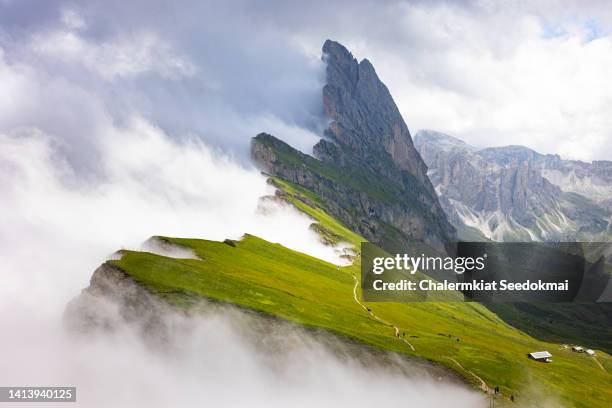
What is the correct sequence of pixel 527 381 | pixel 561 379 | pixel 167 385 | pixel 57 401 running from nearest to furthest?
1. pixel 57 401
2. pixel 167 385
3. pixel 527 381
4. pixel 561 379

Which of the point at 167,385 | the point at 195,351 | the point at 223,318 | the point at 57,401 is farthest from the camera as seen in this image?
the point at 223,318

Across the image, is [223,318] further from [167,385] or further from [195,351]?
[167,385]

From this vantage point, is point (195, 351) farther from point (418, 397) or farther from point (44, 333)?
point (418, 397)

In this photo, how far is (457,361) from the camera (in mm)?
122062

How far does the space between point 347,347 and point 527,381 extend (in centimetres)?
4958

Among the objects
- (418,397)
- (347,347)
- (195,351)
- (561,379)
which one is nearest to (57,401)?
(195,351)

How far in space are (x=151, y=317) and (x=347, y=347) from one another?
1732 inches

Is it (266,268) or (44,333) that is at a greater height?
(266,268)

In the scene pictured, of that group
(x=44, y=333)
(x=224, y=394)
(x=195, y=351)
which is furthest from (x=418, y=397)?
(x=44, y=333)

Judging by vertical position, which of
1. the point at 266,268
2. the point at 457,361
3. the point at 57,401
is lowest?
the point at 57,401

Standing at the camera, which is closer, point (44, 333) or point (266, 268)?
point (44, 333)

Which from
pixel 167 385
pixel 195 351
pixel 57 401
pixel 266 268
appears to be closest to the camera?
pixel 57 401

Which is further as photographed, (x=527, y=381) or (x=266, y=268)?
(x=266, y=268)

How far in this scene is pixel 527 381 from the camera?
119062 mm
